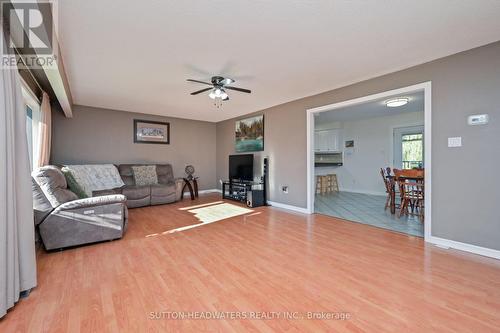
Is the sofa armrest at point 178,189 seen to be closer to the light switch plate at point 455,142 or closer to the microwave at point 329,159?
the microwave at point 329,159

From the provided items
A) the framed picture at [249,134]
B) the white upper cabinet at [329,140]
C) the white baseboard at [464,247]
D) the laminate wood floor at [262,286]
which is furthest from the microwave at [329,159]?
the white baseboard at [464,247]

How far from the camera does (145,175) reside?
5.76m

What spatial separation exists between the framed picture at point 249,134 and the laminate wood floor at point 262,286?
3.10 metres

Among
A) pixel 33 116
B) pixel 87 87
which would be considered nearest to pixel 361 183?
pixel 87 87

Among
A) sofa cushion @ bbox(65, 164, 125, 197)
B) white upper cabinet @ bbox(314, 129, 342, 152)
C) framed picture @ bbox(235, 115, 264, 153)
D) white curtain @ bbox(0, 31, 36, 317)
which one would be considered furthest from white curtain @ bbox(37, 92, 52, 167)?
white upper cabinet @ bbox(314, 129, 342, 152)

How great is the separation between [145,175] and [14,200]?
163 inches

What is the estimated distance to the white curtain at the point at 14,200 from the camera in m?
1.58

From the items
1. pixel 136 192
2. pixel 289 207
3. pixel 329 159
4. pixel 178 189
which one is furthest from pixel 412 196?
pixel 136 192

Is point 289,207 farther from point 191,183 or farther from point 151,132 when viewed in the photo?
point 151,132

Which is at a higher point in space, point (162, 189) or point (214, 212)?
point (162, 189)

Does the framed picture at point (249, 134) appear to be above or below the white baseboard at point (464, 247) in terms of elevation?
above

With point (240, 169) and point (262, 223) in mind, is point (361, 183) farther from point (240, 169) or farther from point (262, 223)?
point (262, 223)

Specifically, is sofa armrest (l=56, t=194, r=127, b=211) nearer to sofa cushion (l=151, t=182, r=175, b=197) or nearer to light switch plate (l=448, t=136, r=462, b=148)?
sofa cushion (l=151, t=182, r=175, b=197)

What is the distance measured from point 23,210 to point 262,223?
301 cm
